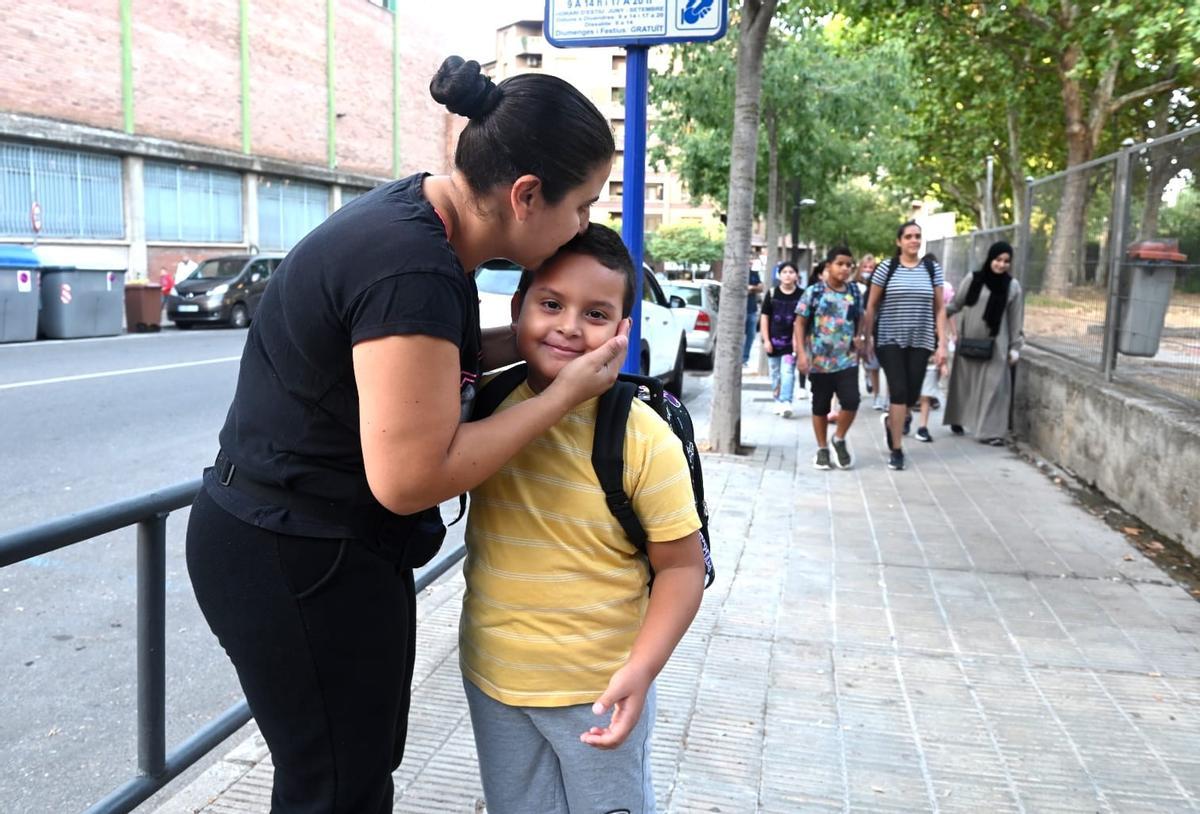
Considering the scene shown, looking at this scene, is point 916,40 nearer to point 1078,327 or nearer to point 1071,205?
point 1071,205

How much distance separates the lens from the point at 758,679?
12.8ft

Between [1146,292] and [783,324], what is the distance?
4.49 metres

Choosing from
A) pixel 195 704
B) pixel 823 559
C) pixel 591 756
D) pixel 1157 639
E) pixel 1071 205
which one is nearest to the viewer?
pixel 591 756

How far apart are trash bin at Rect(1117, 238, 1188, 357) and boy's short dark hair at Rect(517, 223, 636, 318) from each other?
19.4 ft

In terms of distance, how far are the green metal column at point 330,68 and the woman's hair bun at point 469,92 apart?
121ft

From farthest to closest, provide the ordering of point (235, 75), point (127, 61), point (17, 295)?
point (235, 75), point (127, 61), point (17, 295)

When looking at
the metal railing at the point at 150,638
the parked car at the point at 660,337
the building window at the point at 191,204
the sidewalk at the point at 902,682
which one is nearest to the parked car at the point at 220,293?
the building window at the point at 191,204

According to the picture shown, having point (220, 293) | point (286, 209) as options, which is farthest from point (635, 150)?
point (286, 209)

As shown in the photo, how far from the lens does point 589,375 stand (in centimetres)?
159

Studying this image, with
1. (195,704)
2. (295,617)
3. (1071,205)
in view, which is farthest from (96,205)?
(295,617)

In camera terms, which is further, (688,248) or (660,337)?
(688,248)

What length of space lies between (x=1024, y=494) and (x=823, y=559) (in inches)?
100

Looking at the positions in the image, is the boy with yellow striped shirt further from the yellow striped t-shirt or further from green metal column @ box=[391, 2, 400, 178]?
green metal column @ box=[391, 2, 400, 178]

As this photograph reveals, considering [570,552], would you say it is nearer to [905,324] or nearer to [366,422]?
[366,422]
